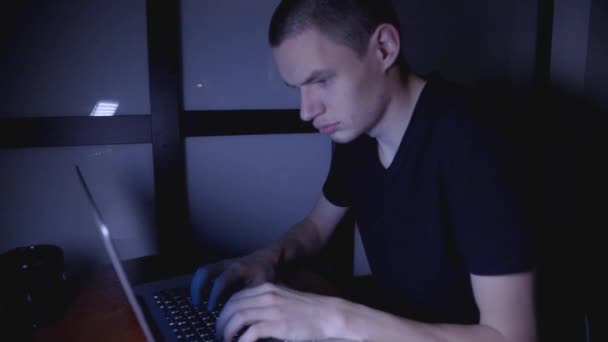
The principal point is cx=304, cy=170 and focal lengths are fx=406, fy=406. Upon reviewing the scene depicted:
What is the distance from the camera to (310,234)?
1181 millimetres

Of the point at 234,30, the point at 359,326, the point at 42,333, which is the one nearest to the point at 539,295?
the point at 359,326

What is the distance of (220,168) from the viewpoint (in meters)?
1.60

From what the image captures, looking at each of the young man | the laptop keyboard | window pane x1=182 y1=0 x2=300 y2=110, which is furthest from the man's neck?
window pane x1=182 y1=0 x2=300 y2=110

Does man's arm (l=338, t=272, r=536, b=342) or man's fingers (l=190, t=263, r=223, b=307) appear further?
man's fingers (l=190, t=263, r=223, b=307)

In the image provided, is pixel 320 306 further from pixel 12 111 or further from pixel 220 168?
pixel 12 111

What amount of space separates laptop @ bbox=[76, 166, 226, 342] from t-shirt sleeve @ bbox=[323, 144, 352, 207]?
1.58ft

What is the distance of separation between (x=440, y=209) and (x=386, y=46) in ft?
1.26

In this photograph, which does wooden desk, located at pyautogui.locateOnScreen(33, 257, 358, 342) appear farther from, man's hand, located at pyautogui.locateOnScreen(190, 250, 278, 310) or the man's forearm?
the man's forearm

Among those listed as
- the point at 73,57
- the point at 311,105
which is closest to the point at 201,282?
the point at 311,105

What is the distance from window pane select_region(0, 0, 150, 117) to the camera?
4.25 ft

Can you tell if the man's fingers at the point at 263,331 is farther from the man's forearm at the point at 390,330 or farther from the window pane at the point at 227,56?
the window pane at the point at 227,56

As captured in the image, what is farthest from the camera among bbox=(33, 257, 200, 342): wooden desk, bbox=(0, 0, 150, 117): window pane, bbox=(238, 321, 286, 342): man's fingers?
bbox=(0, 0, 150, 117): window pane

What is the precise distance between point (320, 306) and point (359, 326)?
70 millimetres

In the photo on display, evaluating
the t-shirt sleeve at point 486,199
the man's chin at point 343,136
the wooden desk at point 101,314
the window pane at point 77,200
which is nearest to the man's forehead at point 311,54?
the man's chin at point 343,136
